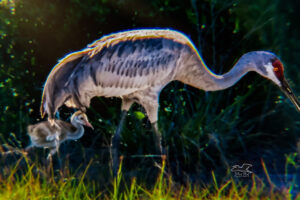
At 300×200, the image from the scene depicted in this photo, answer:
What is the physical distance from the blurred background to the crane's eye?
481 mm

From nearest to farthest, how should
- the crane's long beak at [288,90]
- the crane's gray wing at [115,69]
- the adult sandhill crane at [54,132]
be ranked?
1. the crane's gray wing at [115,69]
2. the crane's long beak at [288,90]
3. the adult sandhill crane at [54,132]

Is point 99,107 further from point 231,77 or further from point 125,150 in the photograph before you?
point 231,77

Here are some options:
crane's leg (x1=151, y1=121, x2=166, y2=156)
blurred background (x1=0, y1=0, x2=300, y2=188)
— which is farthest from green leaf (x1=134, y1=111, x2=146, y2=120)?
crane's leg (x1=151, y1=121, x2=166, y2=156)

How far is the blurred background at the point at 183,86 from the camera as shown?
459 centimetres

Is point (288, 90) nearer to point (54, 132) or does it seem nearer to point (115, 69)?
point (115, 69)

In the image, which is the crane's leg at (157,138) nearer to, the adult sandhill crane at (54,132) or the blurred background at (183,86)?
the blurred background at (183,86)

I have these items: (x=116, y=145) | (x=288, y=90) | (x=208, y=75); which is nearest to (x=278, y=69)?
(x=288, y=90)

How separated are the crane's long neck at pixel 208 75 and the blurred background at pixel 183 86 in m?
0.48

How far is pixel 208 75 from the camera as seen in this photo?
4.34 m

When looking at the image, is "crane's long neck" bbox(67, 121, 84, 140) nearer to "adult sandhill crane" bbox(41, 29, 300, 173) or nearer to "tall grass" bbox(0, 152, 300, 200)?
"adult sandhill crane" bbox(41, 29, 300, 173)

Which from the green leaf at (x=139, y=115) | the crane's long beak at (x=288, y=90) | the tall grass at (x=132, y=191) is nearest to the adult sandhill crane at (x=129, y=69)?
the crane's long beak at (x=288, y=90)

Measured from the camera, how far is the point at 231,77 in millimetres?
4297

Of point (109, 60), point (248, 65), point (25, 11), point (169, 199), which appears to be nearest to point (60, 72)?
point (109, 60)

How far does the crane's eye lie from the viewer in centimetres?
410
